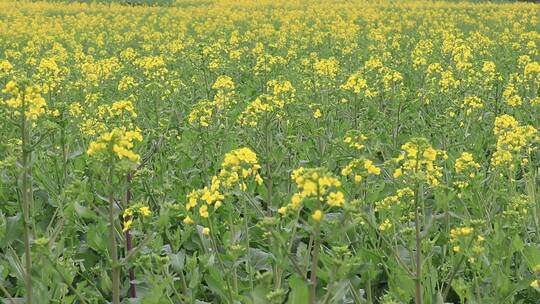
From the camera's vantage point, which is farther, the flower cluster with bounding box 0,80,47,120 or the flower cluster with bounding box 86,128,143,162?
the flower cluster with bounding box 0,80,47,120

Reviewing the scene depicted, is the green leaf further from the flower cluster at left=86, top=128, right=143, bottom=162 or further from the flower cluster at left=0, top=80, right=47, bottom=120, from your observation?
the flower cluster at left=0, top=80, right=47, bottom=120

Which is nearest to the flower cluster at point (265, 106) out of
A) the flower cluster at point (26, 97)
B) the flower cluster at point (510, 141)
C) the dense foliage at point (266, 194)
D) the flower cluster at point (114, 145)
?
the dense foliage at point (266, 194)

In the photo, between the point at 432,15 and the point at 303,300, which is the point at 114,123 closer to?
the point at 303,300

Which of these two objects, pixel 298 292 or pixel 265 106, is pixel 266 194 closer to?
pixel 265 106

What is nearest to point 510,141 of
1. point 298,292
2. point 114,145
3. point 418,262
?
point 418,262

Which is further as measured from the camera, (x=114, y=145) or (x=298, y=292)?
(x=298, y=292)

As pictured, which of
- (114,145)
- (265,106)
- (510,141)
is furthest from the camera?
(265,106)

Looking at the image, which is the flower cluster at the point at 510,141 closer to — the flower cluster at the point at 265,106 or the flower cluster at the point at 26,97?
the flower cluster at the point at 265,106

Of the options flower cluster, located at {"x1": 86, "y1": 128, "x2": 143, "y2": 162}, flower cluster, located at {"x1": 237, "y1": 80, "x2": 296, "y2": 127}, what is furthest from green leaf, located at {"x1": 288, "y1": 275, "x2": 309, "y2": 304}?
flower cluster, located at {"x1": 237, "y1": 80, "x2": 296, "y2": 127}

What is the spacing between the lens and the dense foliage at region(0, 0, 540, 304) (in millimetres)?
2863

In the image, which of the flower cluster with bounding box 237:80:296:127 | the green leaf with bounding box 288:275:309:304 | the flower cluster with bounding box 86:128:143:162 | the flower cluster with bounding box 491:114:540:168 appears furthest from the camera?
the flower cluster with bounding box 237:80:296:127

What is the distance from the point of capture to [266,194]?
4758 mm

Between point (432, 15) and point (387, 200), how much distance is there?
17.4 metres

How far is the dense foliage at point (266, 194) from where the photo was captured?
2.86m
